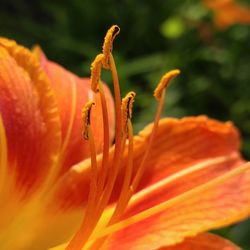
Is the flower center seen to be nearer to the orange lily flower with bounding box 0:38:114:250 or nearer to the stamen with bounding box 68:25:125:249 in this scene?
the stamen with bounding box 68:25:125:249

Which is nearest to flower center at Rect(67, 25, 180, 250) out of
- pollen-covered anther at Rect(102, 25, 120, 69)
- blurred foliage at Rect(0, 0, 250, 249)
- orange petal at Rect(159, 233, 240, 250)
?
pollen-covered anther at Rect(102, 25, 120, 69)

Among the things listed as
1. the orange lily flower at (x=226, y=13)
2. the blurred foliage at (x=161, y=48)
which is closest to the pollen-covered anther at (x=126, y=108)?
the blurred foliage at (x=161, y=48)

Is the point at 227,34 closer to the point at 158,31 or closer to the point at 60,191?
the point at 158,31

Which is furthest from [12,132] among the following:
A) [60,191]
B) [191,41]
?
Result: [191,41]

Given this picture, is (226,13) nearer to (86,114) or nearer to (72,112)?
(72,112)

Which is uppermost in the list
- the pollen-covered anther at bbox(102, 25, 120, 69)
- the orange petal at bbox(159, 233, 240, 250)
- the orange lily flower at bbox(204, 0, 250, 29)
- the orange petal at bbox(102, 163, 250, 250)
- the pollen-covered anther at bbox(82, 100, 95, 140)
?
the orange lily flower at bbox(204, 0, 250, 29)

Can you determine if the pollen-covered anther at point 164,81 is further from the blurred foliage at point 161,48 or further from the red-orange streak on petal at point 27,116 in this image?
the blurred foliage at point 161,48

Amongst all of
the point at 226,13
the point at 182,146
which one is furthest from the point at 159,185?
the point at 226,13
